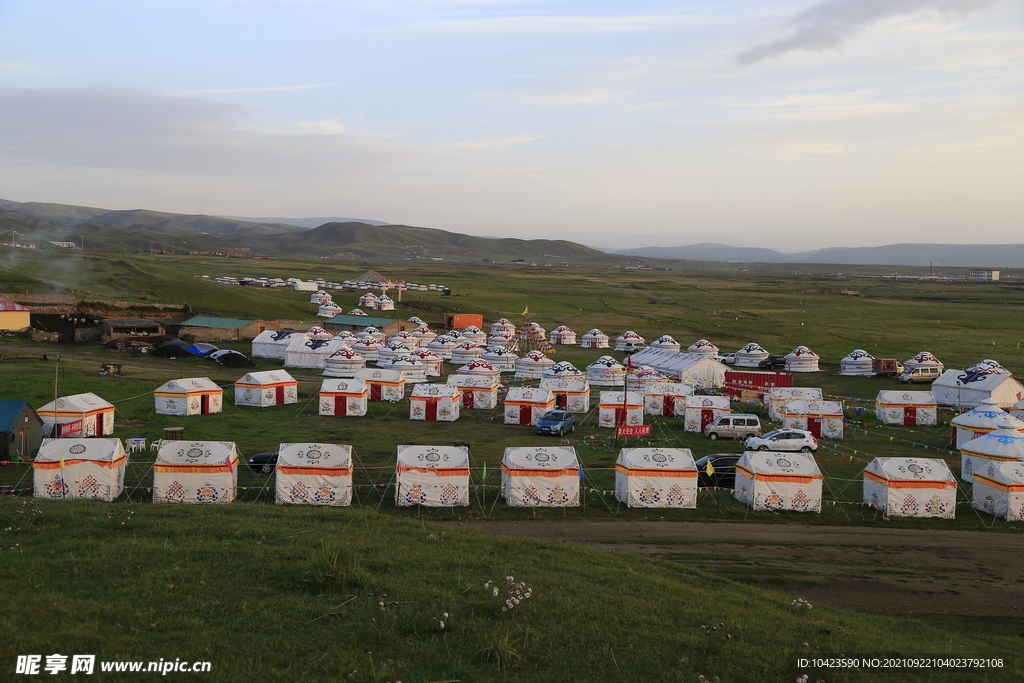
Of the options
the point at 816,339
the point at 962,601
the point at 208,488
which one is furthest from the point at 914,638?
the point at 816,339

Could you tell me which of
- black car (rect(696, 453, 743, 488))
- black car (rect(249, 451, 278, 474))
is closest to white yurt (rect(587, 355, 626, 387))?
black car (rect(696, 453, 743, 488))

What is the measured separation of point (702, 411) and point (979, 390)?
57.3 feet

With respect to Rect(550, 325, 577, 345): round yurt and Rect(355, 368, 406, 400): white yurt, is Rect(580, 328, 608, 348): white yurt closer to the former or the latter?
Rect(550, 325, 577, 345): round yurt

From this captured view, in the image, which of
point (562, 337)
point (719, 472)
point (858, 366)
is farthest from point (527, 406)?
point (562, 337)

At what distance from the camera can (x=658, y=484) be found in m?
22.2

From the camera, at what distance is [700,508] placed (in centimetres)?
2225

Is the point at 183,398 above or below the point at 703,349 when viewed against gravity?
below

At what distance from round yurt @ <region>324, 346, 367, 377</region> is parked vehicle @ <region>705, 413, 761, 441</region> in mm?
23114

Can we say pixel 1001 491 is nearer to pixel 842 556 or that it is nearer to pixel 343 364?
pixel 842 556

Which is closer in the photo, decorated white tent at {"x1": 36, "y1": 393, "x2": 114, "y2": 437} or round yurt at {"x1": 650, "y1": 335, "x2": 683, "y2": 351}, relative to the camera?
decorated white tent at {"x1": 36, "y1": 393, "x2": 114, "y2": 437}

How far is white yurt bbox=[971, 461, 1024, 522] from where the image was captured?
70.8 feet

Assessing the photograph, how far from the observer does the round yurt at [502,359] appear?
52812 millimetres

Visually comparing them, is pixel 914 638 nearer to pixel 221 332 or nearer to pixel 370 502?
pixel 370 502

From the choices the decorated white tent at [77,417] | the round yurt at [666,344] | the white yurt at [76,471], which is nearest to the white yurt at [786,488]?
the white yurt at [76,471]
